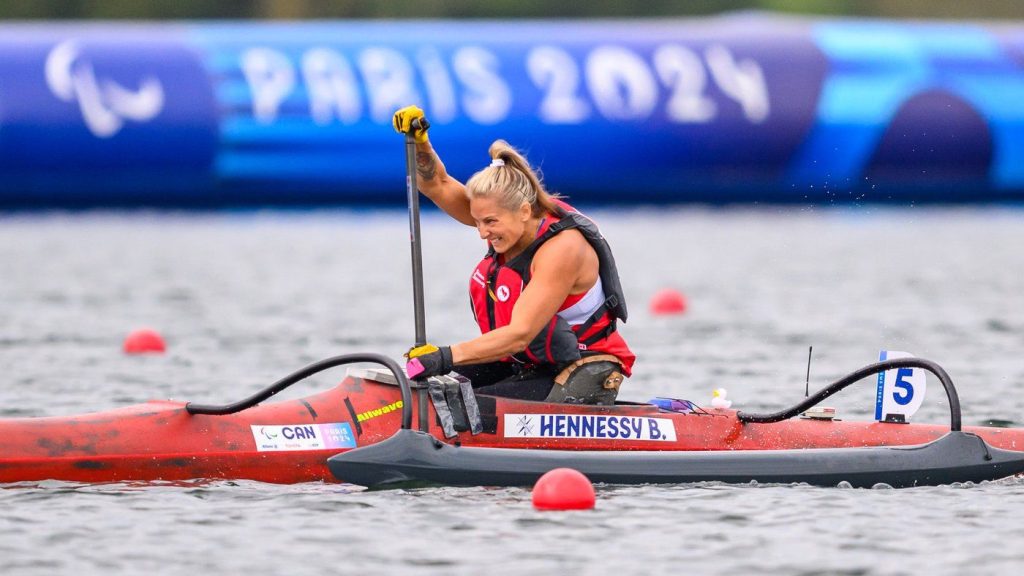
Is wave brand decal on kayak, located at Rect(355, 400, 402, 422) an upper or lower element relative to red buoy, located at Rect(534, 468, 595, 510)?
upper

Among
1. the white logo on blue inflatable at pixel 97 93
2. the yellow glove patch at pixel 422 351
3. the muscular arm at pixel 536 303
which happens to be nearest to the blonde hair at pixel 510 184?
the muscular arm at pixel 536 303

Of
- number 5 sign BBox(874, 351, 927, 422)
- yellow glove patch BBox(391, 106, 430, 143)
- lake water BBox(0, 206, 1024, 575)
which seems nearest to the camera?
lake water BBox(0, 206, 1024, 575)

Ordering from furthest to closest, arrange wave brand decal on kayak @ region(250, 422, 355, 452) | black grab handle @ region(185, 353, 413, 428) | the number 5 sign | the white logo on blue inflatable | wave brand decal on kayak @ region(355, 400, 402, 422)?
the white logo on blue inflatable → the number 5 sign → wave brand decal on kayak @ region(355, 400, 402, 422) → wave brand decal on kayak @ region(250, 422, 355, 452) → black grab handle @ region(185, 353, 413, 428)

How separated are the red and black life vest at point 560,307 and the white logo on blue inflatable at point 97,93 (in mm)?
16761

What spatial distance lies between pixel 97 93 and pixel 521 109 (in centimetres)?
579

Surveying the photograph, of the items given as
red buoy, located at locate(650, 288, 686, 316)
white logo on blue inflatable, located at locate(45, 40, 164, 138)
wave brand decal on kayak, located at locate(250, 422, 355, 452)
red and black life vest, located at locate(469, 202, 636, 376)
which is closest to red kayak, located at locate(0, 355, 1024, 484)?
wave brand decal on kayak, located at locate(250, 422, 355, 452)

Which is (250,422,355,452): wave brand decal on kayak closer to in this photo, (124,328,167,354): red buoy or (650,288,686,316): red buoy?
(124,328,167,354): red buoy

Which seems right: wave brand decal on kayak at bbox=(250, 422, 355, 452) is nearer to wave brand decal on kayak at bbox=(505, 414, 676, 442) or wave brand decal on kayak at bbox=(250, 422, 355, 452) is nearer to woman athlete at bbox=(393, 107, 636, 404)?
woman athlete at bbox=(393, 107, 636, 404)

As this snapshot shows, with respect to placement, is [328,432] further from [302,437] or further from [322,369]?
[322,369]

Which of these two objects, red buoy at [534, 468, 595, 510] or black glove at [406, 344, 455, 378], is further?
black glove at [406, 344, 455, 378]

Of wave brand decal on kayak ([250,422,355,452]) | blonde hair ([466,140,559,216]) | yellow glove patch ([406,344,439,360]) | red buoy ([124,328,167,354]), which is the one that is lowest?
wave brand decal on kayak ([250,422,355,452])

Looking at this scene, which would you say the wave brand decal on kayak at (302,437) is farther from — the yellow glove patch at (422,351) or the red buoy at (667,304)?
the red buoy at (667,304)

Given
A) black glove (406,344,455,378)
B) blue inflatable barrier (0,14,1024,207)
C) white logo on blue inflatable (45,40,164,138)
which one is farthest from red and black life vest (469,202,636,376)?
white logo on blue inflatable (45,40,164,138)

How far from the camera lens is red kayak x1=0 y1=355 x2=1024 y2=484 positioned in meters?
7.93
